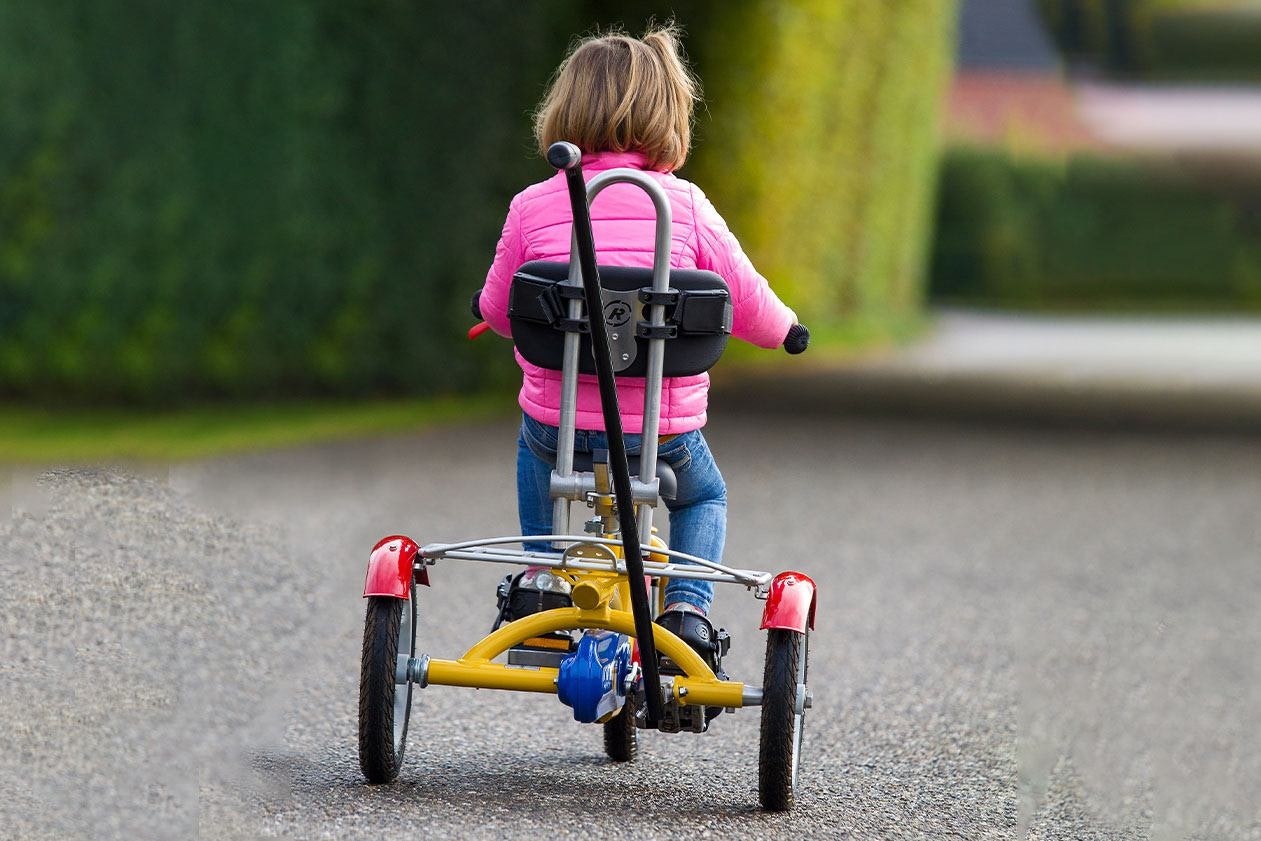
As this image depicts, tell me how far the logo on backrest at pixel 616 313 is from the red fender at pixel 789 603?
0.65 meters

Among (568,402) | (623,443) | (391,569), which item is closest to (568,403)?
(568,402)

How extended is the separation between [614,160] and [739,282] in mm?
378

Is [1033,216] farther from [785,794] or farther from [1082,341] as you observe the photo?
[785,794]

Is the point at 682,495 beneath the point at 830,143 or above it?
beneath

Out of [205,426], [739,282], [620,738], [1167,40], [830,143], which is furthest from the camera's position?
[1167,40]

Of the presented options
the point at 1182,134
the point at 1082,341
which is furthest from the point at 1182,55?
the point at 1082,341

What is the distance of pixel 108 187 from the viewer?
1138cm

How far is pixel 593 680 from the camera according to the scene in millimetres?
3812

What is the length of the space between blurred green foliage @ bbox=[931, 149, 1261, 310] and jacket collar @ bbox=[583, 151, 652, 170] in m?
30.8

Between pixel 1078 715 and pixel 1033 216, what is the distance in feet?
99.7

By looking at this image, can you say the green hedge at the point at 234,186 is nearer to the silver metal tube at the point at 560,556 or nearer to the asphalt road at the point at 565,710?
the asphalt road at the point at 565,710

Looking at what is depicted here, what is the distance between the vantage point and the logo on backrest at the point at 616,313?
380cm

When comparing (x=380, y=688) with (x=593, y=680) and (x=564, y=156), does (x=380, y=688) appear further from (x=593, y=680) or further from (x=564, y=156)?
(x=564, y=156)

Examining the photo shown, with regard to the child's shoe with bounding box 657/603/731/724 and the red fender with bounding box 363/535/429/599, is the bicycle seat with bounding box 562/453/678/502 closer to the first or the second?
the child's shoe with bounding box 657/603/731/724
